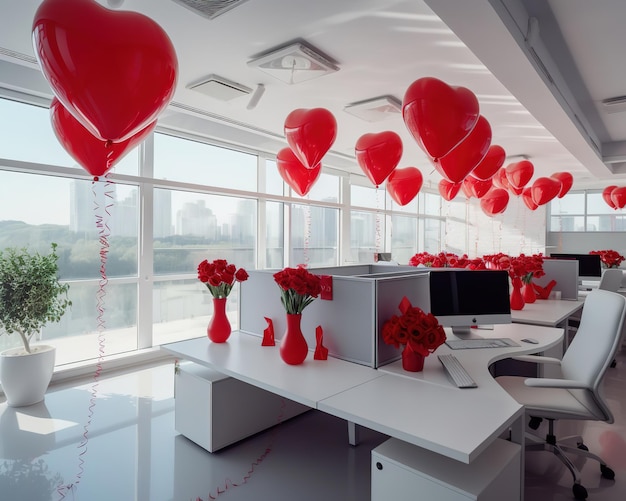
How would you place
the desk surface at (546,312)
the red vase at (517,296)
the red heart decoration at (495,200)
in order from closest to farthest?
the desk surface at (546,312) < the red vase at (517,296) < the red heart decoration at (495,200)

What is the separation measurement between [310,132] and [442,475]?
248 cm

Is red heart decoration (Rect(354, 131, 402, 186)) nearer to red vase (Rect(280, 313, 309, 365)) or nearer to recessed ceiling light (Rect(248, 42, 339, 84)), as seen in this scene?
recessed ceiling light (Rect(248, 42, 339, 84))

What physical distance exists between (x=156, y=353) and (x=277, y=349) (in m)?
2.68

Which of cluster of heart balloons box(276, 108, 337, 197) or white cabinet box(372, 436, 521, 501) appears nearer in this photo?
white cabinet box(372, 436, 521, 501)

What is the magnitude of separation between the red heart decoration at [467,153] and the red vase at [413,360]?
5.35 ft

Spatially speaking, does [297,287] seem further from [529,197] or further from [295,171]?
[529,197]

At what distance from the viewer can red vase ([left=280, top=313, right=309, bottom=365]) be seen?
7.30ft

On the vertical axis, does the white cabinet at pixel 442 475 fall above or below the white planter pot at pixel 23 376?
above

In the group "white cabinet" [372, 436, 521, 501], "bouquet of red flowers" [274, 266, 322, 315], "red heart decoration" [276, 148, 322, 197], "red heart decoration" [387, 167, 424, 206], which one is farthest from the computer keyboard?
"red heart decoration" [387, 167, 424, 206]

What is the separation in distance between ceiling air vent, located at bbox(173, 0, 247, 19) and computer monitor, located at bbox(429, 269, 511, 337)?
2.06m

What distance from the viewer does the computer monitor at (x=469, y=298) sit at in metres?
2.62

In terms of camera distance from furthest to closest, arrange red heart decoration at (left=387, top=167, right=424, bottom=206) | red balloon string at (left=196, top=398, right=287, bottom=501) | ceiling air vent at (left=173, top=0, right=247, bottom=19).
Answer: red heart decoration at (left=387, top=167, right=424, bottom=206) → ceiling air vent at (left=173, top=0, right=247, bottom=19) → red balloon string at (left=196, top=398, right=287, bottom=501)

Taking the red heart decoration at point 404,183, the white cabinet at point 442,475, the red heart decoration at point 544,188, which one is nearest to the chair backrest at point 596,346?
the white cabinet at point 442,475

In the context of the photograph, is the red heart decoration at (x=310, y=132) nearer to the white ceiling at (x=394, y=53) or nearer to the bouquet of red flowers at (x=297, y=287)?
the white ceiling at (x=394, y=53)
